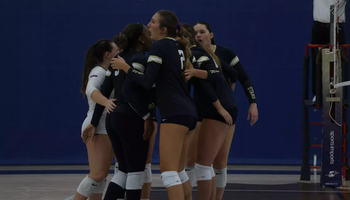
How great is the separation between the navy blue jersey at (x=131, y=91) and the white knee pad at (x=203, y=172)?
75cm

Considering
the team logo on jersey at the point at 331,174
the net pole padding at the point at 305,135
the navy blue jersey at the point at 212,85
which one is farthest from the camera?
the net pole padding at the point at 305,135

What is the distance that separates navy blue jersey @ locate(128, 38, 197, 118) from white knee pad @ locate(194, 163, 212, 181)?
70 centimetres

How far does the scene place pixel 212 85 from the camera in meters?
3.98

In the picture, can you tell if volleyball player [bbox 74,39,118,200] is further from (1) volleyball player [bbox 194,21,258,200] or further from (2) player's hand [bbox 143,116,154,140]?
(1) volleyball player [bbox 194,21,258,200]

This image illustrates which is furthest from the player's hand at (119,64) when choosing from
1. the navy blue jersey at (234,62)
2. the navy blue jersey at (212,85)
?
the navy blue jersey at (234,62)

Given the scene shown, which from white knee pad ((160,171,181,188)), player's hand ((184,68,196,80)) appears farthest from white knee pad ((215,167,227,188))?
player's hand ((184,68,196,80))

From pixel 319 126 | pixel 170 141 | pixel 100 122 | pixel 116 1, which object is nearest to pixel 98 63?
pixel 100 122

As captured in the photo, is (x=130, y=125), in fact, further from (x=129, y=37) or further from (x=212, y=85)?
(x=212, y=85)

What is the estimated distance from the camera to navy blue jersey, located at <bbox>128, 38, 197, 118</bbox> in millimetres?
3215

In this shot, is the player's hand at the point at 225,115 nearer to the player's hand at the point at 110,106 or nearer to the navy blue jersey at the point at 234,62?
the navy blue jersey at the point at 234,62

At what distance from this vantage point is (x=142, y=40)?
3629 mm

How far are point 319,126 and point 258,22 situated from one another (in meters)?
2.18

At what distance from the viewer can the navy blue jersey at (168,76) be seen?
127 inches

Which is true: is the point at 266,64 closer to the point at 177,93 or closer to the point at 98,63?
the point at 98,63
